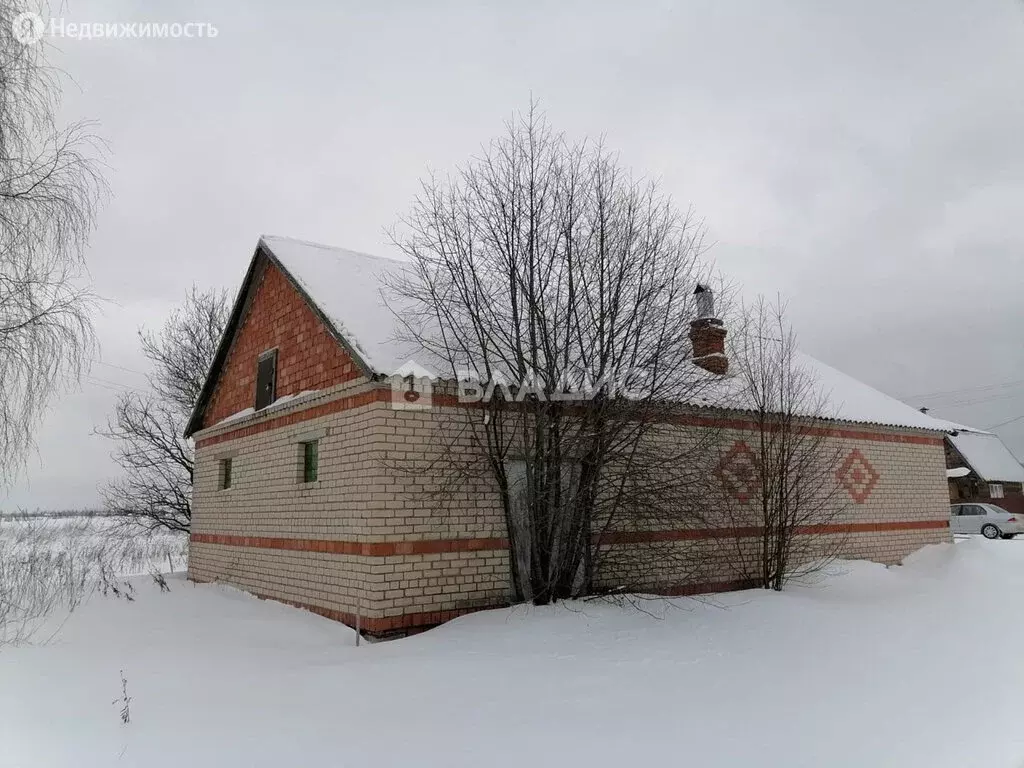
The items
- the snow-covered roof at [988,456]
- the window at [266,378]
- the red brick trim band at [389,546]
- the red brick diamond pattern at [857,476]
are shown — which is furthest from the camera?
the snow-covered roof at [988,456]

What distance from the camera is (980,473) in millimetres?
33062

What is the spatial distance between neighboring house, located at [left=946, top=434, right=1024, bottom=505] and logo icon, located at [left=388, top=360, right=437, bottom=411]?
110 feet

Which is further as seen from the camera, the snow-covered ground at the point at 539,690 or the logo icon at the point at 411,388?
the logo icon at the point at 411,388

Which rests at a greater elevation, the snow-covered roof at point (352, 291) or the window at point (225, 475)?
the snow-covered roof at point (352, 291)

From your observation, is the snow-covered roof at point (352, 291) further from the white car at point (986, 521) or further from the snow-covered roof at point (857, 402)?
the white car at point (986, 521)

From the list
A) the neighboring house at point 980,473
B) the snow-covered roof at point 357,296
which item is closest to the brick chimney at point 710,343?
the snow-covered roof at point 357,296

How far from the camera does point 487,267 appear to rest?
906 cm

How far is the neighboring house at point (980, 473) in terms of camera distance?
33.6m

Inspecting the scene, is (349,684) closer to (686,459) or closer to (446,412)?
(446,412)

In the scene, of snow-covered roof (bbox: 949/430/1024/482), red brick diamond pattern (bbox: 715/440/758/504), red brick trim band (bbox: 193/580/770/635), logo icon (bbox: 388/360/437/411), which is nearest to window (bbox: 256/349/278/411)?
red brick trim band (bbox: 193/580/770/635)

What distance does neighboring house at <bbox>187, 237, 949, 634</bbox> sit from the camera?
809cm

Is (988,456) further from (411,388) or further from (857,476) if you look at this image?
(411,388)

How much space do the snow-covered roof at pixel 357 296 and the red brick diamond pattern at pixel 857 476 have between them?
86 cm

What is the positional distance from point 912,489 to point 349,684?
14392 millimetres
